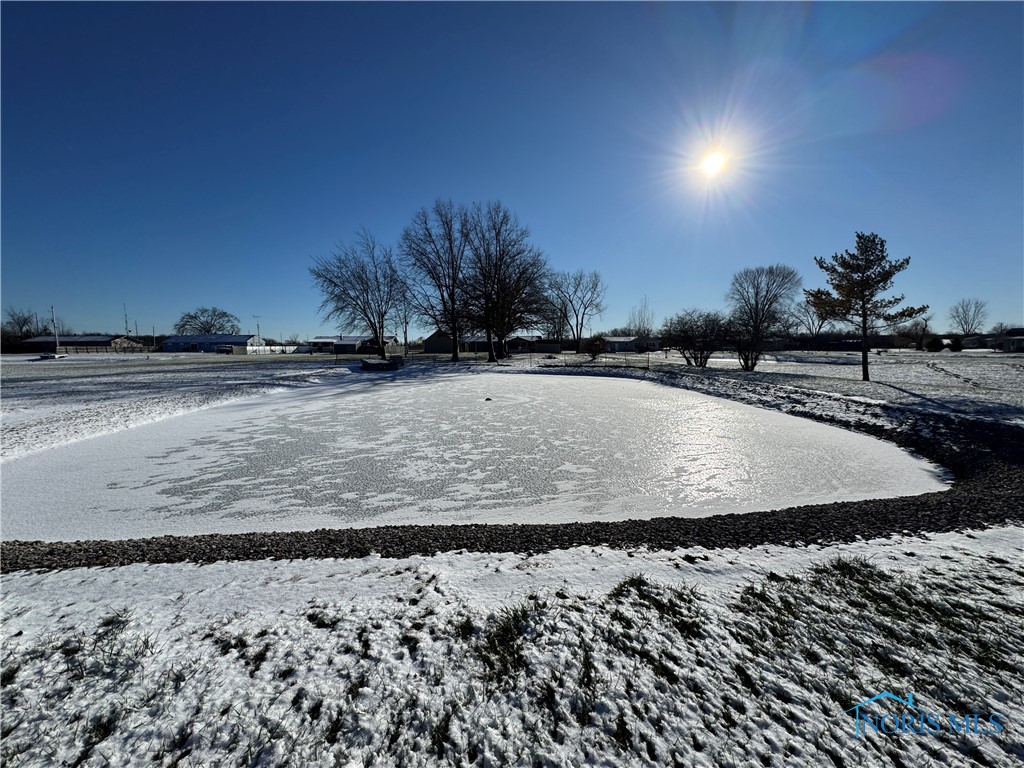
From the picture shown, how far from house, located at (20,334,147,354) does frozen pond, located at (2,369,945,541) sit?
3081 inches

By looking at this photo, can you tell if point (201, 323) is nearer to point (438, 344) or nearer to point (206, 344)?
point (206, 344)

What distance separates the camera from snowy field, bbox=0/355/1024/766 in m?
2.18

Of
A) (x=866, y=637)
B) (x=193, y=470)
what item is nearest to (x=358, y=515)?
(x=193, y=470)

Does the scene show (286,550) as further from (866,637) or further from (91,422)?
(91,422)

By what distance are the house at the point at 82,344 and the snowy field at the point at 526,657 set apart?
85.5 m

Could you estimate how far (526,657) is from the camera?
274 cm

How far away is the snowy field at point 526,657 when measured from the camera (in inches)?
85.9

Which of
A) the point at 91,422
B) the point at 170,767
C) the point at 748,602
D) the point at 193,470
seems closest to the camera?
the point at 170,767

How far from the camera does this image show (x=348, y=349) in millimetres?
81938

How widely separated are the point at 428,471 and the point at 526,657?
5.29m

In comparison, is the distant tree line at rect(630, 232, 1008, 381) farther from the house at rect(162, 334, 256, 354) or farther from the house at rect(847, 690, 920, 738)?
the house at rect(162, 334, 256, 354)

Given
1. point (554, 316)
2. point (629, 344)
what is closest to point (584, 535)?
point (554, 316)

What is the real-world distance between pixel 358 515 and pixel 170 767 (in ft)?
12.5

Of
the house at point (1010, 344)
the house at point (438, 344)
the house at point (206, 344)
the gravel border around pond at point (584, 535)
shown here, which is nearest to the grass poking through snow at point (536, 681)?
the gravel border around pond at point (584, 535)
